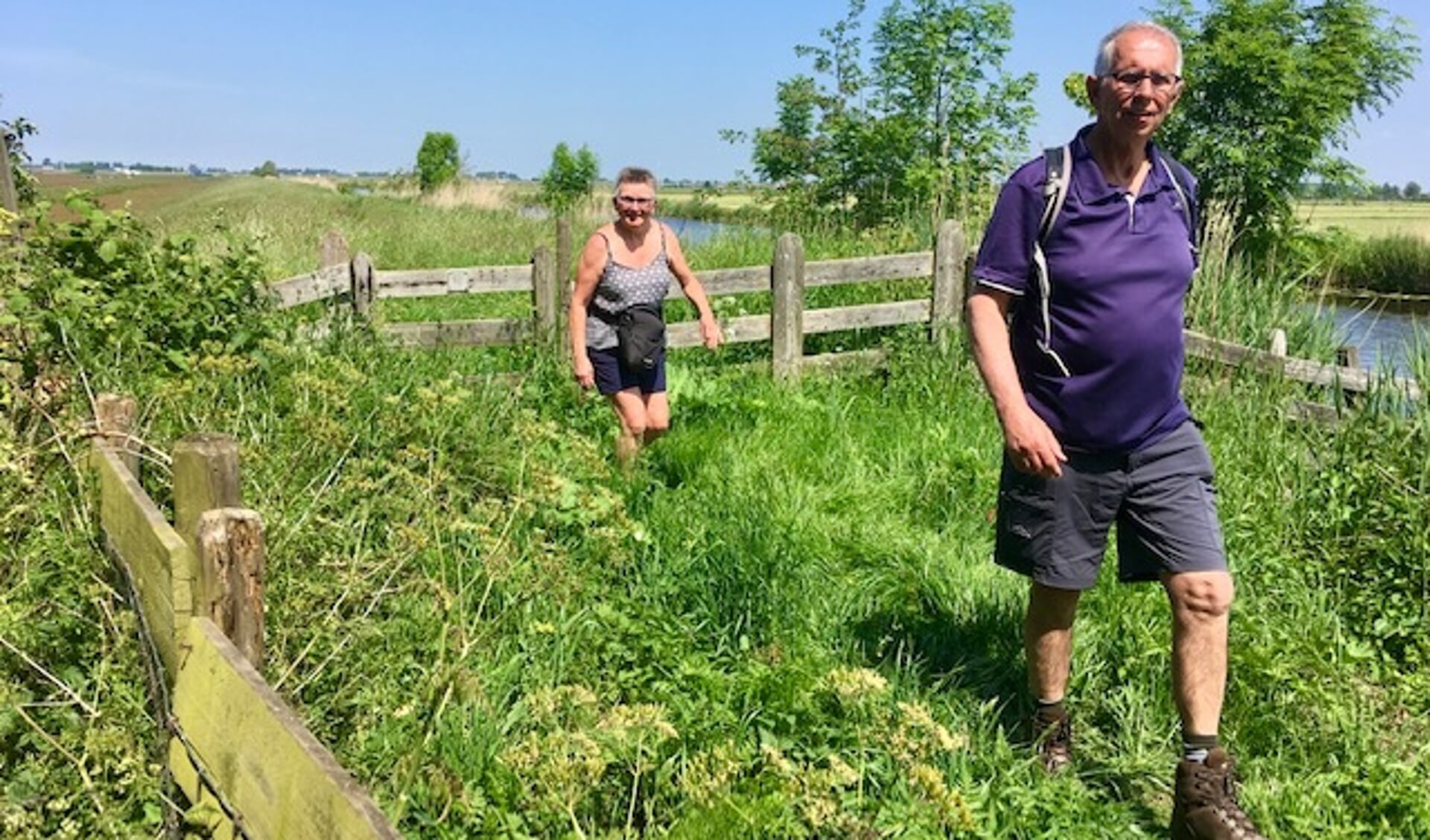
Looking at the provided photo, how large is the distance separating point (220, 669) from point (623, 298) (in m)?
3.58

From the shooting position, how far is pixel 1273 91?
23703 mm

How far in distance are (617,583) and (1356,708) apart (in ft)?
8.88

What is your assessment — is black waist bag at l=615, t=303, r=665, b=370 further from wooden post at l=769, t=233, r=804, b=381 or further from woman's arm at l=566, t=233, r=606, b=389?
wooden post at l=769, t=233, r=804, b=381

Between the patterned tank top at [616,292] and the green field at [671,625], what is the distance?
59cm

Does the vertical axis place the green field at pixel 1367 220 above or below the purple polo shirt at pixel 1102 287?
above

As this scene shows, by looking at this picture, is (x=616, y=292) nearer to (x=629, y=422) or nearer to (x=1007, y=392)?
(x=629, y=422)

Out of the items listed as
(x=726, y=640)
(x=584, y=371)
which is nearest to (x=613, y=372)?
(x=584, y=371)

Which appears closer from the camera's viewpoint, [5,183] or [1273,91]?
[5,183]

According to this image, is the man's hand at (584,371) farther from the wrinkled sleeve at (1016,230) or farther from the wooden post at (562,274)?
the wooden post at (562,274)

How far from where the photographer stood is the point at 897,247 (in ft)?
Answer: 37.0

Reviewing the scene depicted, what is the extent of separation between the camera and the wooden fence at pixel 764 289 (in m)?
7.59

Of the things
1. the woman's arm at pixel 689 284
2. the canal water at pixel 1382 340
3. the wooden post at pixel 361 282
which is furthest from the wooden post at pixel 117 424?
the canal water at pixel 1382 340

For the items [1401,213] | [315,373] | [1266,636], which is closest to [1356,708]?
[1266,636]

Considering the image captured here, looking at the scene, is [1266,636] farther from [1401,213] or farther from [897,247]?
[1401,213]
